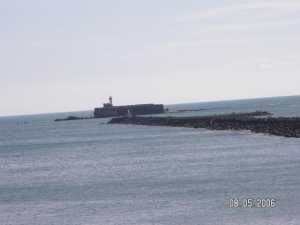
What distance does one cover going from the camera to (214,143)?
208ft

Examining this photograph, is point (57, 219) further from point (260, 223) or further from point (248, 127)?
point (248, 127)

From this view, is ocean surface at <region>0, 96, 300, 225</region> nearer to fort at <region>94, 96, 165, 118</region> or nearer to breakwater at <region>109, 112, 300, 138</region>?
breakwater at <region>109, 112, 300, 138</region>

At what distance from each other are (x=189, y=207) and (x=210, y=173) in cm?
1162

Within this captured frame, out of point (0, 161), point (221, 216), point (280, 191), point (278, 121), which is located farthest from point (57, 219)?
point (278, 121)

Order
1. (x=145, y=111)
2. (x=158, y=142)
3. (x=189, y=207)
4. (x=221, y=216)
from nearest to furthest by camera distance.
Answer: (x=221, y=216)
(x=189, y=207)
(x=158, y=142)
(x=145, y=111)

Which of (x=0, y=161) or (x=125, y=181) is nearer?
(x=125, y=181)

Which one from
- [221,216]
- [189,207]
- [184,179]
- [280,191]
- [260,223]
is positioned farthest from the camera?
[184,179]
